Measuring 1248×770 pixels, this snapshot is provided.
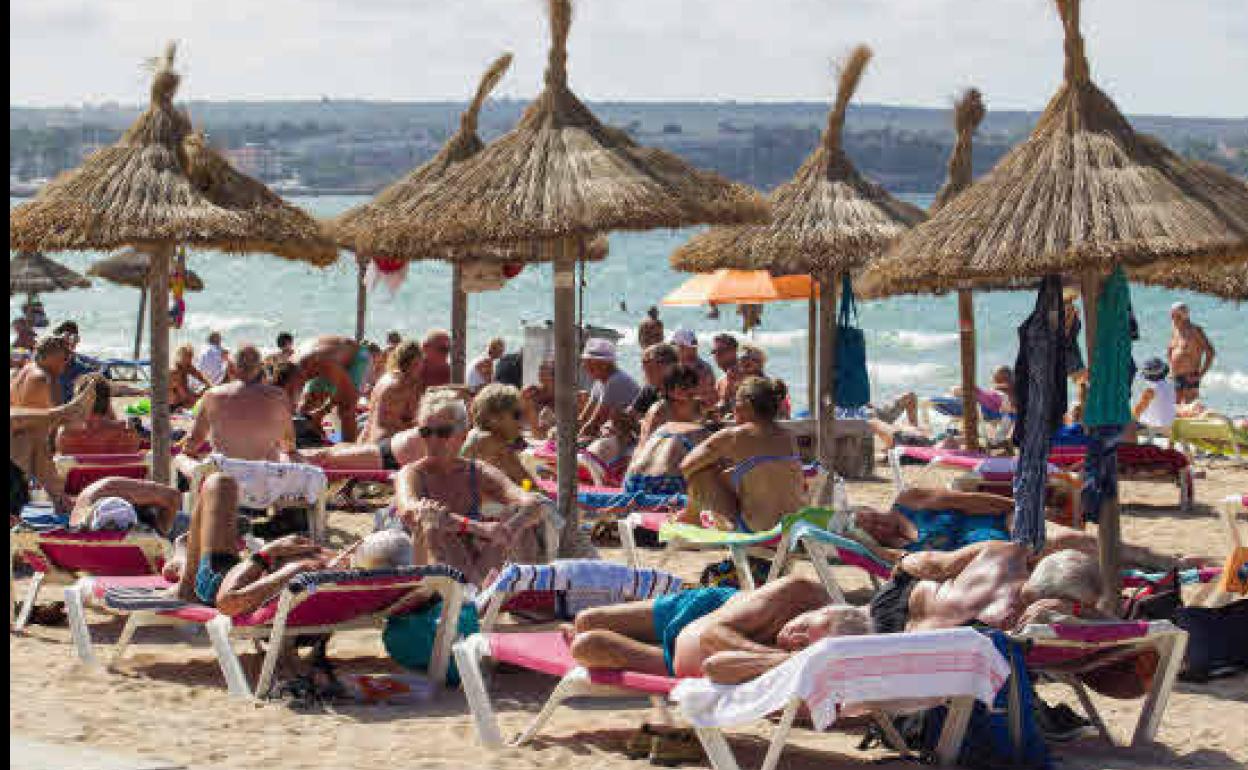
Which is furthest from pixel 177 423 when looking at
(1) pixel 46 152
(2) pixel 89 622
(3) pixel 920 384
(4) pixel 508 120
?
(4) pixel 508 120

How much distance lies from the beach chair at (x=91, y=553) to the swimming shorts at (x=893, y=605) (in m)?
2.97

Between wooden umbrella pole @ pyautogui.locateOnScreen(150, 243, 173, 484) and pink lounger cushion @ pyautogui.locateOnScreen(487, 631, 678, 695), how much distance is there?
373cm

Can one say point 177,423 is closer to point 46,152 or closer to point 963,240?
point 963,240

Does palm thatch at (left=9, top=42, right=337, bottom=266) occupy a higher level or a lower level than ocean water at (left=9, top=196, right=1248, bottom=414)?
higher

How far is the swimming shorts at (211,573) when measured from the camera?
639 centimetres

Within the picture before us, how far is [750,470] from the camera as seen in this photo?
7719 mm

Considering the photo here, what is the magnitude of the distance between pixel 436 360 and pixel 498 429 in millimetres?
4534

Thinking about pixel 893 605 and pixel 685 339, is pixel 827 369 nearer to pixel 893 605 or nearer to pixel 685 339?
pixel 685 339

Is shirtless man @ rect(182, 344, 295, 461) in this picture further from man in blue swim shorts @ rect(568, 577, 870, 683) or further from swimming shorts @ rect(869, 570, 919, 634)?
swimming shorts @ rect(869, 570, 919, 634)

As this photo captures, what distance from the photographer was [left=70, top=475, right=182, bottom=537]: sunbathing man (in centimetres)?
747

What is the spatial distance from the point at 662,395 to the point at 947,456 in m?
1.86

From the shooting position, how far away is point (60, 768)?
457 centimetres

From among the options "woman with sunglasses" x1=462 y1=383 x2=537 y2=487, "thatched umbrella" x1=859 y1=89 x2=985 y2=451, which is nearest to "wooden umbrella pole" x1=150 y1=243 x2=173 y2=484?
"woman with sunglasses" x1=462 y1=383 x2=537 y2=487

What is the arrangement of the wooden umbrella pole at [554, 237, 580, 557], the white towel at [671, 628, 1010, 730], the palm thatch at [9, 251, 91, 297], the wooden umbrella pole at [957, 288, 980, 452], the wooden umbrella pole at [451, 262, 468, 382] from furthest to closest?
the palm thatch at [9, 251, 91, 297] < the wooden umbrella pole at [451, 262, 468, 382] < the wooden umbrella pole at [957, 288, 980, 452] < the wooden umbrella pole at [554, 237, 580, 557] < the white towel at [671, 628, 1010, 730]
